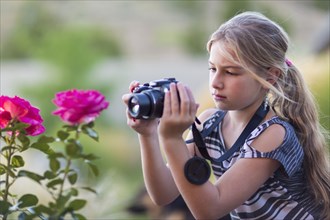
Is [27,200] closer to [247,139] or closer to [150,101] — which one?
[150,101]

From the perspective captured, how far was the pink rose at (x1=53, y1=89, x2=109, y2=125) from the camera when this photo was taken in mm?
1922

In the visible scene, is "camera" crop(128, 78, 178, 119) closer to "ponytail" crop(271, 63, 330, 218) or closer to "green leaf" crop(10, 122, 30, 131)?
"green leaf" crop(10, 122, 30, 131)

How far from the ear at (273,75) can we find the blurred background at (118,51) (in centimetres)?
101

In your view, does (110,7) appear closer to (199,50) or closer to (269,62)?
(199,50)

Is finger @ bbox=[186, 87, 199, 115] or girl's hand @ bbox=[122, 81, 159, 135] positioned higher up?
finger @ bbox=[186, 87, 199, 115]

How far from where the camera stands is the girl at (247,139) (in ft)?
6.91

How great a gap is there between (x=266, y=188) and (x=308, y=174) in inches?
6.4

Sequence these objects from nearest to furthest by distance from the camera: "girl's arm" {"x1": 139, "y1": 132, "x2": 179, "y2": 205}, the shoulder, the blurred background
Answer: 1. the shoulder
2. "girl's arm" {"x1": 139, "y1": 132, "x2": 179, "y2": 205}
3. the blurred background

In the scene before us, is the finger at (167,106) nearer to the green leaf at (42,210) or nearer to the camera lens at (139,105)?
the camera lens at (139,105)

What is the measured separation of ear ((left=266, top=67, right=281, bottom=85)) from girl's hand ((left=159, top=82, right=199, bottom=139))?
373 mm

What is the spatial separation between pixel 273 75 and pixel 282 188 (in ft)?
1.10

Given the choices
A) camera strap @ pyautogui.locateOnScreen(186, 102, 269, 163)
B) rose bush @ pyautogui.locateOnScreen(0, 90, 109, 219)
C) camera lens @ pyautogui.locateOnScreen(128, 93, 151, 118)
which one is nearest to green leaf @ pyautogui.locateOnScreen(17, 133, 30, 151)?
rose bush @ pyautogui.locateOnScreen(0, 90, 109, 219)

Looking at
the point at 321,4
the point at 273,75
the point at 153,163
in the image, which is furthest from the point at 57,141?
the point at 321,4

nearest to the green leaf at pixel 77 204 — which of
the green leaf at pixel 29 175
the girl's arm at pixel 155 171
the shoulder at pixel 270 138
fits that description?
the green leaf at pixel 29 175
